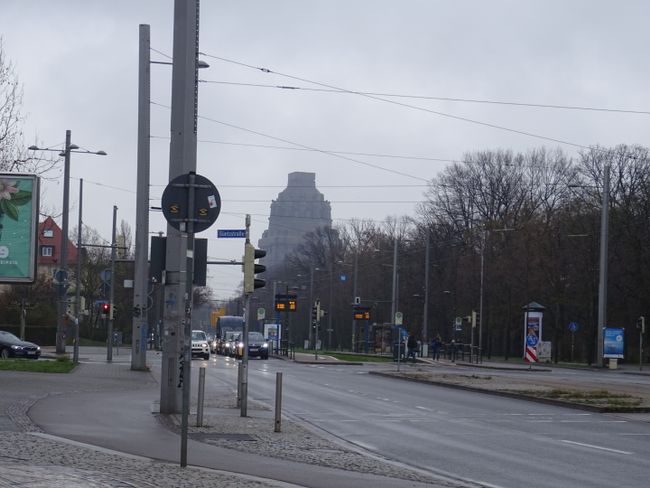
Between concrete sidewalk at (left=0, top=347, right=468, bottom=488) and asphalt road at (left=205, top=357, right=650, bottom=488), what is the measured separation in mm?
1196

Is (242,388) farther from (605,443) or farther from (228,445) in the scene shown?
(605,443)

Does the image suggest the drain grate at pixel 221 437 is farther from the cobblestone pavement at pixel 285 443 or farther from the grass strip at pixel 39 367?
the grass strip at pixel 39 367

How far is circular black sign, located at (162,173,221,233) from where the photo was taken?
12.8 m

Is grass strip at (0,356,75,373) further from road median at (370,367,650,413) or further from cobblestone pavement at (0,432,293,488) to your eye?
cobblestone pavement at (0,432,293,488)

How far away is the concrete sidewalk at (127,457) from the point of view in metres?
11.7

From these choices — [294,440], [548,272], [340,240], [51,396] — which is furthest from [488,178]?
[294,440]

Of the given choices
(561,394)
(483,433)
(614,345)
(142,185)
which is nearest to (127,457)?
(483,433)

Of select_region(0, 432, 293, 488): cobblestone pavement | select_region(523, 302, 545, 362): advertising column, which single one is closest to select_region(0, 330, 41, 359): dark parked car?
select_region(523, 302, 545, 362): advertising column

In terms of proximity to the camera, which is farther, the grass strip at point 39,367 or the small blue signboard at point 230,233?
the grass strip at point 39,367

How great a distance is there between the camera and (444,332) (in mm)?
92562

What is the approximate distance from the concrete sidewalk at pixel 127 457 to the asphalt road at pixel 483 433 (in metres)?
1.20

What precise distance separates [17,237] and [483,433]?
1438 centimetres

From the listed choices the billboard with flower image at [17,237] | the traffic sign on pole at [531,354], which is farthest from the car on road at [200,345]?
the billboard with flower image at [17,237]

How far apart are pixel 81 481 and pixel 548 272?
67.4 m
